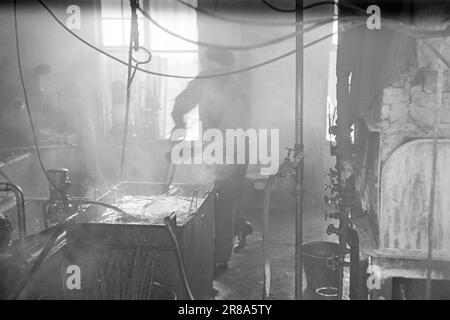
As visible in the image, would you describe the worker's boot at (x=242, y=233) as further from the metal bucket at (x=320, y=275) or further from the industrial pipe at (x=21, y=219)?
the industrial pipe at (x=21, y=219)

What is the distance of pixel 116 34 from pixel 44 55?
1.78 metres

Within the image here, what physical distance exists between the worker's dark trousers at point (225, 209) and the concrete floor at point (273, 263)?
0.90 ft

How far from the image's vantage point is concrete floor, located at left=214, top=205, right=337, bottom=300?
5.40 metres

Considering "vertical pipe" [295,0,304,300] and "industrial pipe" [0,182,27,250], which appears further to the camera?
"industrial pipe" [0,182,27,250]

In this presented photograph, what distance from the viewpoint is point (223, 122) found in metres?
6.33

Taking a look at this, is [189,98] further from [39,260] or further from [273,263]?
[39,260]

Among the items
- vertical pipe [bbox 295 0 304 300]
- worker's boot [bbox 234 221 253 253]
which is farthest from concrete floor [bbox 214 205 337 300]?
vertical pipe [bbox 295 0 304 300]

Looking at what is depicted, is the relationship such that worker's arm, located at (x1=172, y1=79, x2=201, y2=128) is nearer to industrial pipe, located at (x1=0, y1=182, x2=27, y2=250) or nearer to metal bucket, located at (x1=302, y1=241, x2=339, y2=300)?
metal bucket, located at (x1=302, y1=241, x2=339, y2=300)

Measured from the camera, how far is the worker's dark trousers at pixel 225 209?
595 centimetres

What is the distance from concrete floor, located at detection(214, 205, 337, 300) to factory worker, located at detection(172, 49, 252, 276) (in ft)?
0.76

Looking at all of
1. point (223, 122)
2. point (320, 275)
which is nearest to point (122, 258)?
point (320, 275)

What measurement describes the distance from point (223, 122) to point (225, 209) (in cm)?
114

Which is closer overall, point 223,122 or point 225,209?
point 225,209
